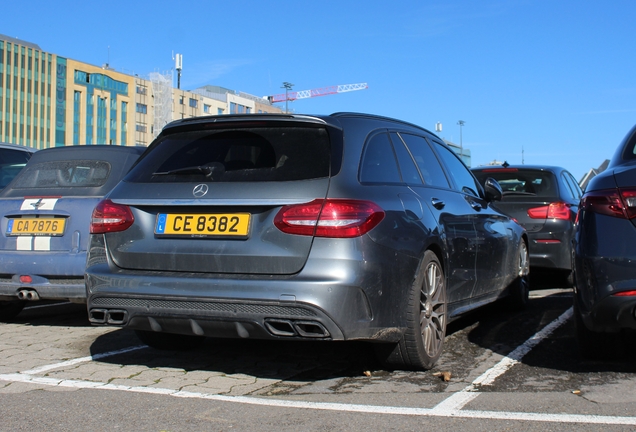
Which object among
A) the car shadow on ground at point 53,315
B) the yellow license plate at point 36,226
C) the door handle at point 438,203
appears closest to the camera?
the door handle at point 438,203

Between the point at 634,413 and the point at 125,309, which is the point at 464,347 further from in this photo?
the point at 125,309

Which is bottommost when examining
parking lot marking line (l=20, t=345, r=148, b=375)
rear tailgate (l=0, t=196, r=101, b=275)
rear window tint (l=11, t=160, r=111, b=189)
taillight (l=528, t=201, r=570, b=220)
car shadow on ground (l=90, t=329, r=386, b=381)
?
parking lot marking line (l=20, t=345, r=148, b=375)

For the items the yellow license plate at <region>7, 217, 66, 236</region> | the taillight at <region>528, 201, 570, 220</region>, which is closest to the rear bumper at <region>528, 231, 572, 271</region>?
the taillight at <region>528, 201, 570, 220</region>

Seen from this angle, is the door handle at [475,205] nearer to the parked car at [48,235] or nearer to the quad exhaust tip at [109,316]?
the quad exhaust tip at [109,316]

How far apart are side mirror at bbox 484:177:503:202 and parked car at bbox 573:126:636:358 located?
6.71 feet

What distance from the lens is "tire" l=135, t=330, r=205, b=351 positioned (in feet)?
18.5

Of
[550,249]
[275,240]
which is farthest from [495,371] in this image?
[550,249]

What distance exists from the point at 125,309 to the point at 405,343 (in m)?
1.62

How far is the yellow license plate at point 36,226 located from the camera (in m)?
6.63

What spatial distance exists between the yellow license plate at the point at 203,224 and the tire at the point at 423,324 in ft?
3.57

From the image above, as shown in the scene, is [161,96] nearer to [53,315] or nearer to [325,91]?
[325,91]

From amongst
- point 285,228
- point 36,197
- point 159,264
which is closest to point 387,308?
point 285,228

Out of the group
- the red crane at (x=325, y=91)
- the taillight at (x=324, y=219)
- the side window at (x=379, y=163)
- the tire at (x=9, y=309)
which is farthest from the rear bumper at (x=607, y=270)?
the red crane at (x=325, y=91)

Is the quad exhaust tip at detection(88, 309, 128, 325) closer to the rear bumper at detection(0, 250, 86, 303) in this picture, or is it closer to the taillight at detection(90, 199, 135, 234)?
the taillight at detection(90, 199, 135, 234)
